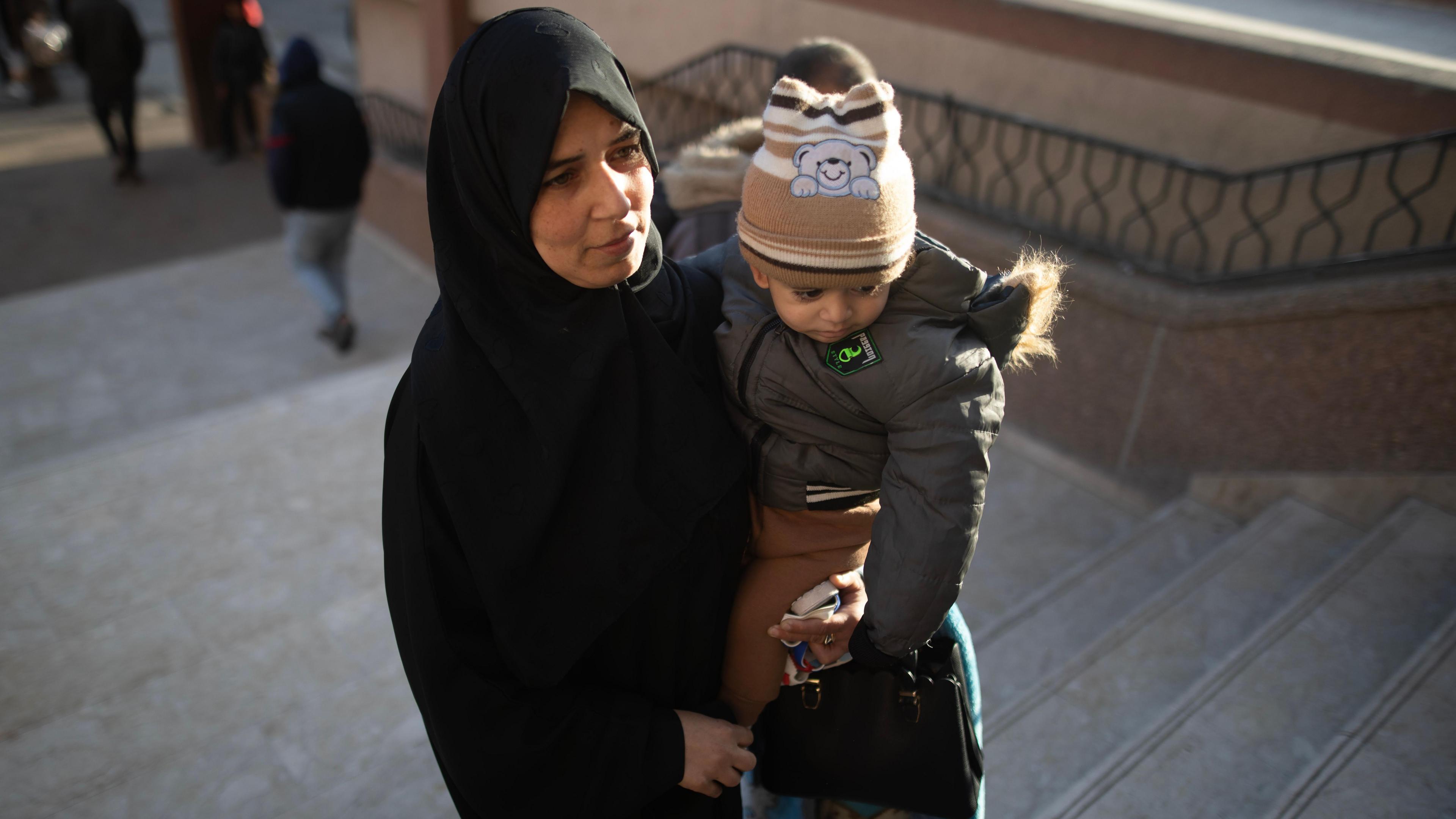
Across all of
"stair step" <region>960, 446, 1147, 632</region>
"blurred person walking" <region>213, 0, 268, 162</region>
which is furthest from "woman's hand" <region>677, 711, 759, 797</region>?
"blurred person walking" <region>213, 0, 268, 162</region>

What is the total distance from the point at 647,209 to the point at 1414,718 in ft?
8.91

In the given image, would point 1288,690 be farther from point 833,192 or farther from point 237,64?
point 237,64

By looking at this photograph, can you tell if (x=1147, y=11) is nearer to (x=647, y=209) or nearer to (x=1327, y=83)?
(x=1327, y=83)

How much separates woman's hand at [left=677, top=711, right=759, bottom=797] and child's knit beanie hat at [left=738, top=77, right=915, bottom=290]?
752 millimetres

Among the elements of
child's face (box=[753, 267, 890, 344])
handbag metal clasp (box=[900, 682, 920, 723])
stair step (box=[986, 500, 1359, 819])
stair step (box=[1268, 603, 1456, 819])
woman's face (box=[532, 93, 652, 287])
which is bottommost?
stair step (box=[986, 500, 1359, 819])

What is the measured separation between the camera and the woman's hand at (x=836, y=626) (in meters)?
1.62

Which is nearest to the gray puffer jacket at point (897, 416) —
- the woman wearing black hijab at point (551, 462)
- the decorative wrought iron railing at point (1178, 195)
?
the woman wearing black hijab at point (551, 462)

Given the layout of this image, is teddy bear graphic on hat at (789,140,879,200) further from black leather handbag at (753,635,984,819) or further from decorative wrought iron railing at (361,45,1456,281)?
decorative wrought iron railing at (361,45,1456,281)

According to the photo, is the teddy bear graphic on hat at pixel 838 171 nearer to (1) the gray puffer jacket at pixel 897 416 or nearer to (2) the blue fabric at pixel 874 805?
(1) the gray puffer jacket at pixel 897 416

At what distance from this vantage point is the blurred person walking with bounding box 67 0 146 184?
9.09 metres

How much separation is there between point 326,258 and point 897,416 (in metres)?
6.11

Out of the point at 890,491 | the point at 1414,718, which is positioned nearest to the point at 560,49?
the point at 890,491

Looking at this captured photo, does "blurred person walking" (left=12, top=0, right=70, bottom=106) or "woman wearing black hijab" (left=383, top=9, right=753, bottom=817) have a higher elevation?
"woman wearing black hijab" (left=383, top=9, right=753, bottom=817)

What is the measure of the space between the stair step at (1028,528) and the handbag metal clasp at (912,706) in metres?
1.98
